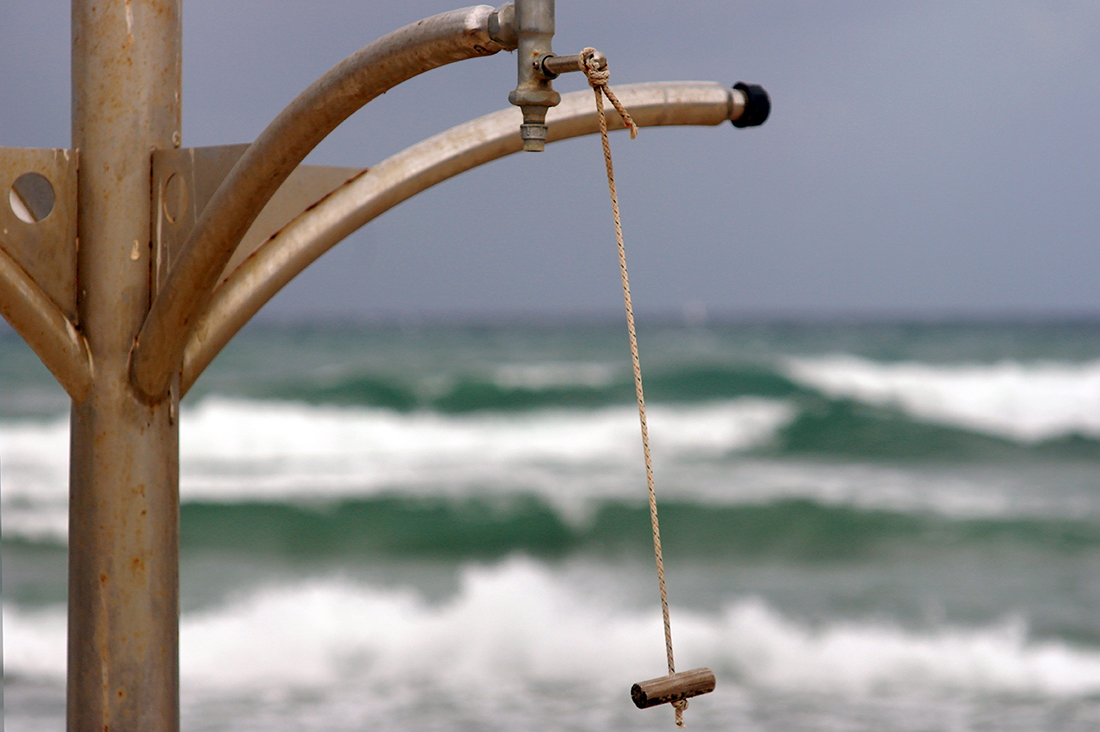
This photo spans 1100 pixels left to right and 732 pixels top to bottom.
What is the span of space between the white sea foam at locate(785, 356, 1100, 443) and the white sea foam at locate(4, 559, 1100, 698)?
329 inches

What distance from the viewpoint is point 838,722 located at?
4.32 meters

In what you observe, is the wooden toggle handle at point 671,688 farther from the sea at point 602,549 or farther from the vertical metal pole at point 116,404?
the sea at point 602,549

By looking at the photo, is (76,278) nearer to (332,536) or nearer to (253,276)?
(253,276)

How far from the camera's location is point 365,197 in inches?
57.2

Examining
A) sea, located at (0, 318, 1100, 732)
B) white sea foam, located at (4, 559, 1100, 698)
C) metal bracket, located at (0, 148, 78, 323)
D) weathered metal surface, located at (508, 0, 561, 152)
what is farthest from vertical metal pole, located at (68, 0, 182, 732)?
white sea foam, located at (4, 559, 1100, 698)

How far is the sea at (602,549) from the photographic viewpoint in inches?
181

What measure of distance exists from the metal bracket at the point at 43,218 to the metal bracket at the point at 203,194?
98 millimetres

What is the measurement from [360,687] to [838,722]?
6.10 feet

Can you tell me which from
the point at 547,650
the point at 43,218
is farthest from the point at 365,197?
the point at 547,650

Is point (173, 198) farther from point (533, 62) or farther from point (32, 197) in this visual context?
point (533, 62)

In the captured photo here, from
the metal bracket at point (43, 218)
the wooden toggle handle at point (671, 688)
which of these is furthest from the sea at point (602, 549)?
the metal bracket at point (43, 218)

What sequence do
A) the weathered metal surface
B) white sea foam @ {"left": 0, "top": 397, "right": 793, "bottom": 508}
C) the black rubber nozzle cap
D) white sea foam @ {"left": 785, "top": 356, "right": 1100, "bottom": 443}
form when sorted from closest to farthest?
1. the weathered metal surface
2. the black rubber nozzle cap
3. white sea foam @ {"left": 0, "top": 397, "right": 793, "bottom": 508}
4. white sea foam @ {"left": 785, "top": 356, "right": 1100, "bottom": 443}

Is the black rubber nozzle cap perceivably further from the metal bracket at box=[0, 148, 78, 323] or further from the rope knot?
the metal bracket at box=[0, 148, 78, 323]

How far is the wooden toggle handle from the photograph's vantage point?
4.30 feet
